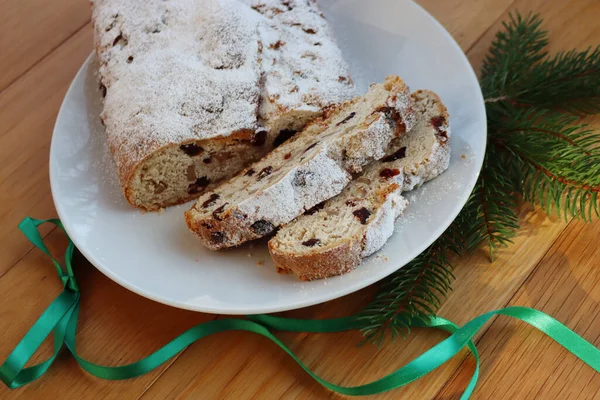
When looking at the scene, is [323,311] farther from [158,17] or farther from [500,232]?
[158,17]

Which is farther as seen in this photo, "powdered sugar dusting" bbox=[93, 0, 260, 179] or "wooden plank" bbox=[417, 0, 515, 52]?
"wooden plank" bbox=[417, 0, 515, 52]

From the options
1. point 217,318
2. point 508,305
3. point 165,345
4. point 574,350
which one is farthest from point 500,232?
point 165,345

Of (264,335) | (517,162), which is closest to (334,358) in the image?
(264,335)

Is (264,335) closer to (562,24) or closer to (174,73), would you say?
(174,73)

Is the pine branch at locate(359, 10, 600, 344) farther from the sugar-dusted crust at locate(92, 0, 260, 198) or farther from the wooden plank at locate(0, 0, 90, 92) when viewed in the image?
the wooden plank at locate(0, 0, 90, 92)

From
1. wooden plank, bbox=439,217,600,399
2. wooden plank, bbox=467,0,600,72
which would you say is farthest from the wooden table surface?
wooden plank, bbox=467,0,600,72

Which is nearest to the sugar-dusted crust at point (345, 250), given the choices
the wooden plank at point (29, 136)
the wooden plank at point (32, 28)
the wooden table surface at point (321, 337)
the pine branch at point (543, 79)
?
the wooden table surface at point (321, 337)
